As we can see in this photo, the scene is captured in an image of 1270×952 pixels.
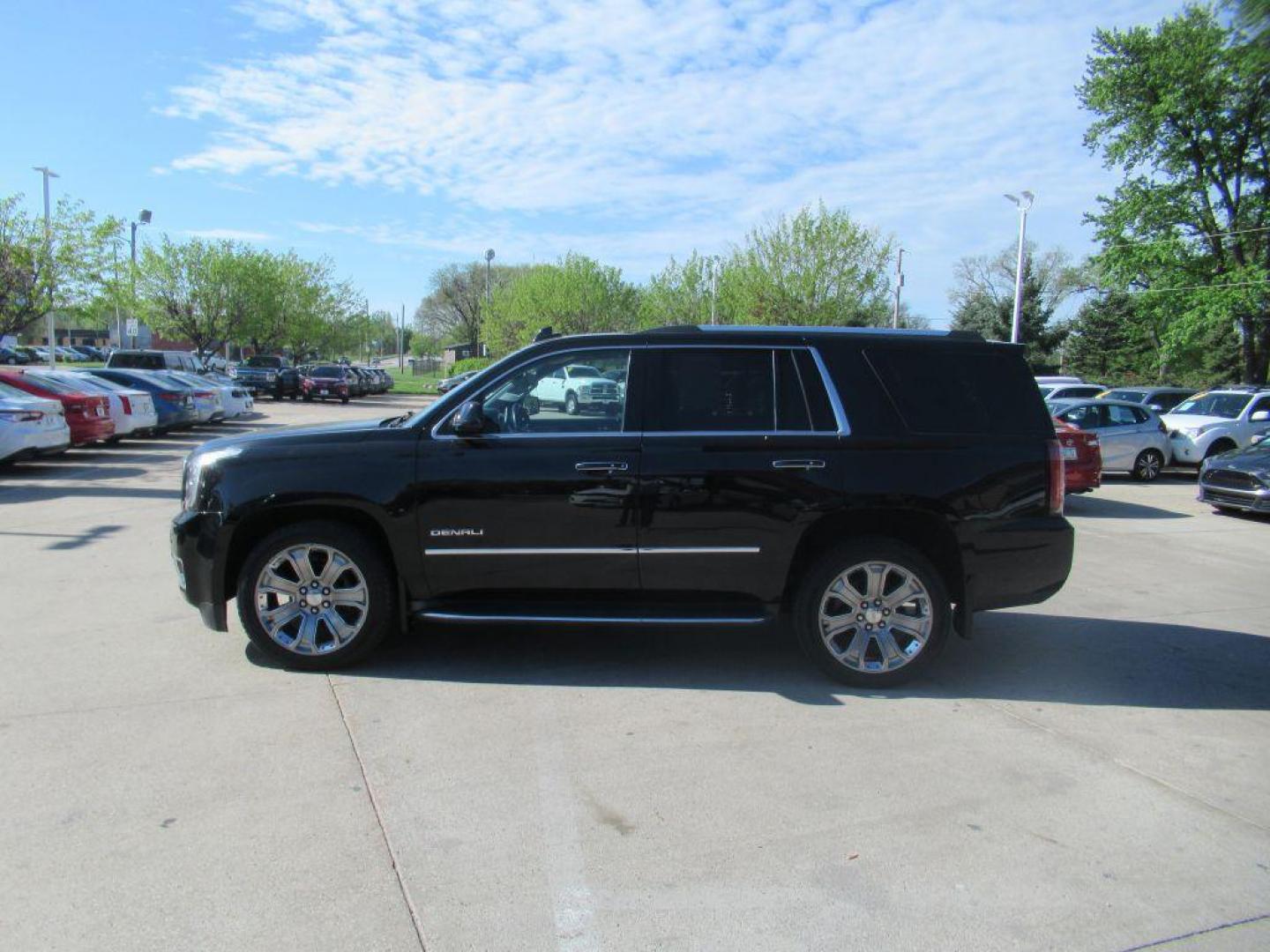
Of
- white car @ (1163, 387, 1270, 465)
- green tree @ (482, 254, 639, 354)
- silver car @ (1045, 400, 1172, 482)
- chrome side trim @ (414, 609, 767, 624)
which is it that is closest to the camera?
chrome side trim @ (414, 609, 767, 624)

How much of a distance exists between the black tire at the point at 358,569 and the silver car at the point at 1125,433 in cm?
1499

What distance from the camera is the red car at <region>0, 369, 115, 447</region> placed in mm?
15859

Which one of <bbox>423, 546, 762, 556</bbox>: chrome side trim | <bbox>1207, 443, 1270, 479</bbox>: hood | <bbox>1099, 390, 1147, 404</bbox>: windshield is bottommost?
<bbox>423, 546, 762, 556</bbox>: chrome side trim

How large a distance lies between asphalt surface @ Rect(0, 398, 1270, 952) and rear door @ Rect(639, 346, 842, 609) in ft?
2.20

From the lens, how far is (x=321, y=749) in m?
4.21

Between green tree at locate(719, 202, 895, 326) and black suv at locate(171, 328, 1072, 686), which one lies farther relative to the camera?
green tree at locate(719, 202, 895, 326)

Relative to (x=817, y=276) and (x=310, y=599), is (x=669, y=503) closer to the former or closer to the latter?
(x=310, y=599)

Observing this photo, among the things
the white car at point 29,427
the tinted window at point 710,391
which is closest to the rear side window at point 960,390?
the tinted window at point 710,391

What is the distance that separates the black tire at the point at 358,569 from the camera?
5.12 m

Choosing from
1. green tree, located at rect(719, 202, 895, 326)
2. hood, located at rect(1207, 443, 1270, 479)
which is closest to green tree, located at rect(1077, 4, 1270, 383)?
green tree, located at rect(719, 202, 895, 326)

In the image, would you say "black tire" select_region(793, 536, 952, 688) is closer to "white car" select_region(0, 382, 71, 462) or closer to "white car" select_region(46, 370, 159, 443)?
"white car" select_region(0, 382, 71, 462)

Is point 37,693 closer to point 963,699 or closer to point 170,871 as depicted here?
point 170,871

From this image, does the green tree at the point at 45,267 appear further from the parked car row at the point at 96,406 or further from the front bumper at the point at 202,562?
the front bumper at the point at 202,562

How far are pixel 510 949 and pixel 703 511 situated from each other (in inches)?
105
